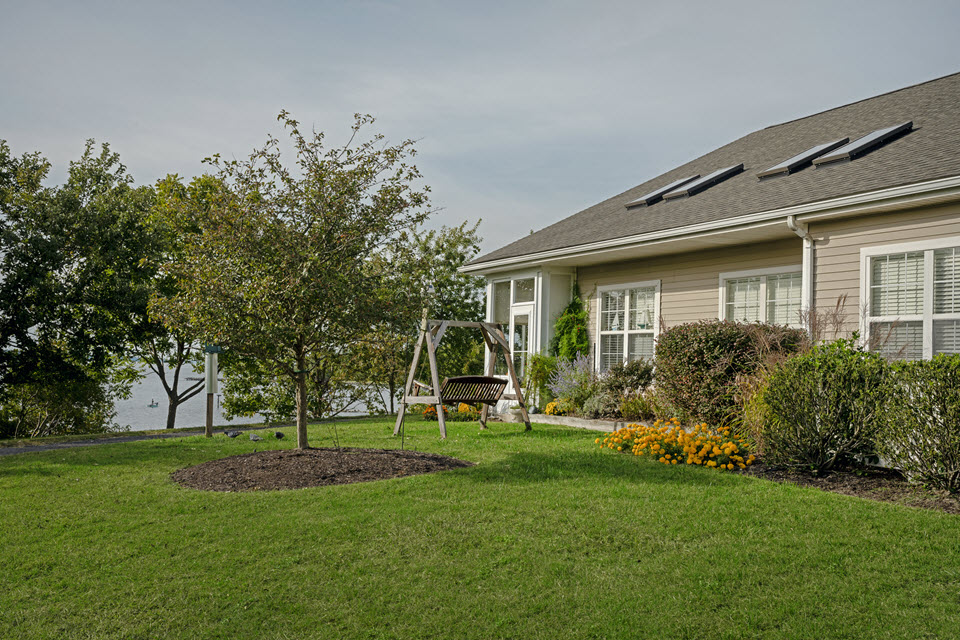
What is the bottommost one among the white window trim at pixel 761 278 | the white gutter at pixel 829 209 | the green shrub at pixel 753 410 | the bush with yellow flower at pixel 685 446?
the bush with yellow flower at pixel 685 446

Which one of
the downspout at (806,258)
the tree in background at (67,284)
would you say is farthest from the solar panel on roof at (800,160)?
the tree in background at (67,284)

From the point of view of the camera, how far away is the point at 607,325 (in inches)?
492

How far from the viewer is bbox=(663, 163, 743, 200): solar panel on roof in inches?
464

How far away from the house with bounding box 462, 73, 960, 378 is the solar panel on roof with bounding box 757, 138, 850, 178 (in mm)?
31

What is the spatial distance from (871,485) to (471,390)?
5347 mm

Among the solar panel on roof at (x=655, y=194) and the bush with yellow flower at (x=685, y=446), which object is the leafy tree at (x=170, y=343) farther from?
the bush with yellow flower at (x=685, y=446)

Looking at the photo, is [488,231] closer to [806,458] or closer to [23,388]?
[23,388]

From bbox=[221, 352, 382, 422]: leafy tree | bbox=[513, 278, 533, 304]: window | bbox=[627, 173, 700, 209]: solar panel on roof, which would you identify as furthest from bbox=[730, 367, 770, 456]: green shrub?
bbox=[221, 352, 382, 422]: leafy tree

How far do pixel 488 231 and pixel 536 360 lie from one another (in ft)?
32.4

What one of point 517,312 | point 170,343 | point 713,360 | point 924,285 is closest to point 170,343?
point 170,343

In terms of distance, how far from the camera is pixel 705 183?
11812 mm

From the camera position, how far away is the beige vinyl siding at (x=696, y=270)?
9.77 m

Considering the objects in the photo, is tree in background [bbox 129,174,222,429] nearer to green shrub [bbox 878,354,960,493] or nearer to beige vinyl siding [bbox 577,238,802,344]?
beige vinyl siding [bbox 577,238,802,344]

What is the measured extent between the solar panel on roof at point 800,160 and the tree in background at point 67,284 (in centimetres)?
1237
